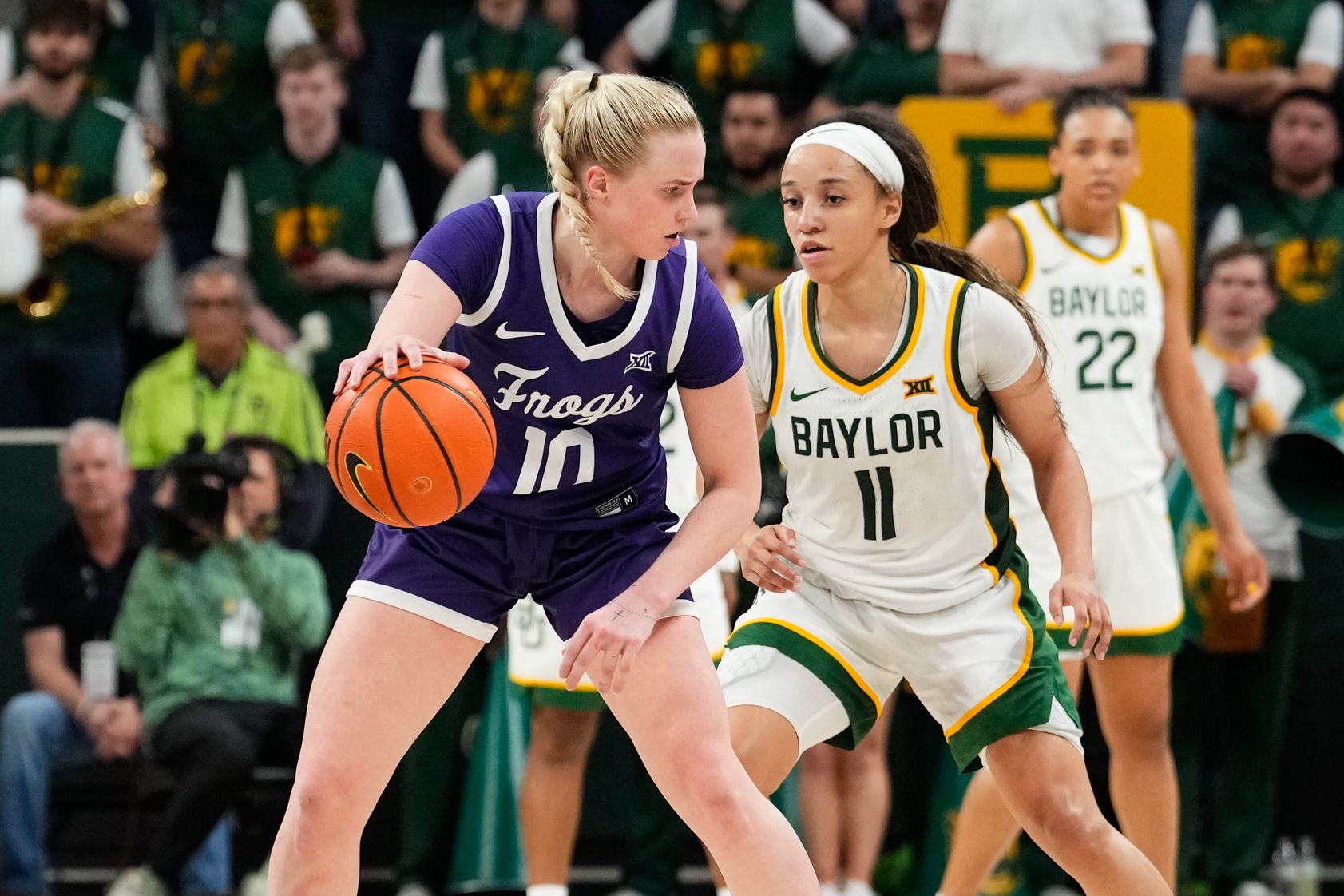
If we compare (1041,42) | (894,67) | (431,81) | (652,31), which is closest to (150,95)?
(431,81)

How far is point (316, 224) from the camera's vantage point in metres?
7.52

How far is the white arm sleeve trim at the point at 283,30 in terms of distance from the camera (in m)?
7.79

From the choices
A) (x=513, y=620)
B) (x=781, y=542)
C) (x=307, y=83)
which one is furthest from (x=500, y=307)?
(x=307, y=83)

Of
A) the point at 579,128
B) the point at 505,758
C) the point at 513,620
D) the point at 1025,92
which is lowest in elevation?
the point at 505,758

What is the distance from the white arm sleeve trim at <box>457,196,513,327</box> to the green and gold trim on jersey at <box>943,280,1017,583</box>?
1.05 meters

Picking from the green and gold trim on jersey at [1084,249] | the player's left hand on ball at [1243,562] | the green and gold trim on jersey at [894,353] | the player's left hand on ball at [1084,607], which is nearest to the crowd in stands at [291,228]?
the green and gold trim on jersey at [1084,249]

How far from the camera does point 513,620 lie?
5.62m

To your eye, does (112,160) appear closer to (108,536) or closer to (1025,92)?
(108,536)

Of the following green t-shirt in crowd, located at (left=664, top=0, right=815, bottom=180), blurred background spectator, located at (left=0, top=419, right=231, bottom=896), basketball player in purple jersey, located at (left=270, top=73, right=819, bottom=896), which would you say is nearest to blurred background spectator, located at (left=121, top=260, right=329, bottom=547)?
blurred background spectator, located at (left=0, top=419, right=231, bottom=896)

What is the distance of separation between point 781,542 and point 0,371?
455 centimetres

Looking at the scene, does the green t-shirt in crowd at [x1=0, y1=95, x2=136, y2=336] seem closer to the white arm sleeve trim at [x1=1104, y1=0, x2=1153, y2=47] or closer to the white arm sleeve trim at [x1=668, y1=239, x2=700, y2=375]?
the white arm sleeve trim at [x1=1104, y1=0, x2=1153, y2=47]

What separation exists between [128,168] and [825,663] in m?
4.73

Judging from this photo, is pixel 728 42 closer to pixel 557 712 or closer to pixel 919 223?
pixel 557 712

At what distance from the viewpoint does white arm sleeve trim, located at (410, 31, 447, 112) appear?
7.85m
